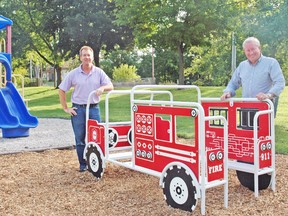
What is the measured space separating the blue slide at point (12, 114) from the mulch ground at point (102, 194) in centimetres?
303

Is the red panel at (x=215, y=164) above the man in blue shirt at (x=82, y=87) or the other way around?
the other way around

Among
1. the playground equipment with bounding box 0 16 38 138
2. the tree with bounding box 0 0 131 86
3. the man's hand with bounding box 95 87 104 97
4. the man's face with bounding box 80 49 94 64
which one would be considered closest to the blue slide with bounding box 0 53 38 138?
the playground equipment with bounding box 0 16 38 138

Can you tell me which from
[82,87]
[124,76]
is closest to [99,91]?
[82,87]

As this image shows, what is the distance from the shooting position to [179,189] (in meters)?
4.09

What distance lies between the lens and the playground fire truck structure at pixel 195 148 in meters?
3.97

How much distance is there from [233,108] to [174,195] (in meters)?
1.47

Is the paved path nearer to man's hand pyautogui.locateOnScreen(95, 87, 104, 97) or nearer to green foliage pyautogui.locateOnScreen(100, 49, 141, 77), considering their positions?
man's hand pyautogui.locateOnScreen(95, 87, 104, 97)

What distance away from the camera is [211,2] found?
20.7 metres

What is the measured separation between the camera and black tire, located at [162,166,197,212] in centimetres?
396

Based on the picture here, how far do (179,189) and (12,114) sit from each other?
21.0ft

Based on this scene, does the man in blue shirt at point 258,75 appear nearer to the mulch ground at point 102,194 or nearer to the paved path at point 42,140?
the mulch ground at point 102,194

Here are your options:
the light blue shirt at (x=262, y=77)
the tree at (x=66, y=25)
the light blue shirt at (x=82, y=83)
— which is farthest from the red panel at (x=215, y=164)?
the tree at (x=66, y=25)

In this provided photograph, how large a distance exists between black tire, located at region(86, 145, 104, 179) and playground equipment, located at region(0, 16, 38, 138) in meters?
4.09

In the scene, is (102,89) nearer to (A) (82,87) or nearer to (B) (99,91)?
(B) (99,91)
